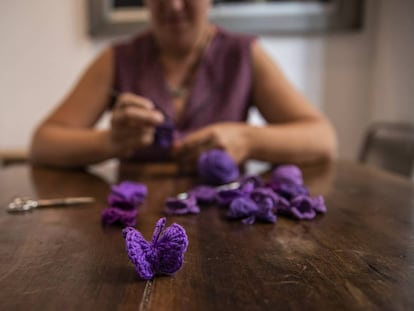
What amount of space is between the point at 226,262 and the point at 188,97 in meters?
0.67

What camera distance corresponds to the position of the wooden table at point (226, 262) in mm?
268

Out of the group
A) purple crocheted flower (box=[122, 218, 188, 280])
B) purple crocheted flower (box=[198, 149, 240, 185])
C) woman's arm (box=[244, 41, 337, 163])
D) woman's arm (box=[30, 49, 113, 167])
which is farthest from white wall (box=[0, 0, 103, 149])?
purple crocheted flower (box=[122, 218, 188, 280])

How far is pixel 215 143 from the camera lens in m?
0.74

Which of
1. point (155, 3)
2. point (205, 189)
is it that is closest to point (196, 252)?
point (205, 189)

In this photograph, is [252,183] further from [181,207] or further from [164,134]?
[164,134]

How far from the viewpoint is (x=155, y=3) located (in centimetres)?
89

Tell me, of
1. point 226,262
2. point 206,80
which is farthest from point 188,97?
point 226,262

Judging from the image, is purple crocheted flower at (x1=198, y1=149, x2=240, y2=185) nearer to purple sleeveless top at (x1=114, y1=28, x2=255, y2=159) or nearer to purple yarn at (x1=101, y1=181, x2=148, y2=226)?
purple yarn at (x1=101, y1=181, x2=148, y2=226)

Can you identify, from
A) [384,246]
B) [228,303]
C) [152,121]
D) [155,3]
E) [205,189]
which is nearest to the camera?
[228,303]

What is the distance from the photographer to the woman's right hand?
69cm

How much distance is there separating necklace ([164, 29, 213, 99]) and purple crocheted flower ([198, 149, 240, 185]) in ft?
1.15

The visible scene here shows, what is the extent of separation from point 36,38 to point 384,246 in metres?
1.59

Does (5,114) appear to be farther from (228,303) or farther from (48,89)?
(228,303)

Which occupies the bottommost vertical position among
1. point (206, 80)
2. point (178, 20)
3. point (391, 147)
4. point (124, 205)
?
point (391, 147)
